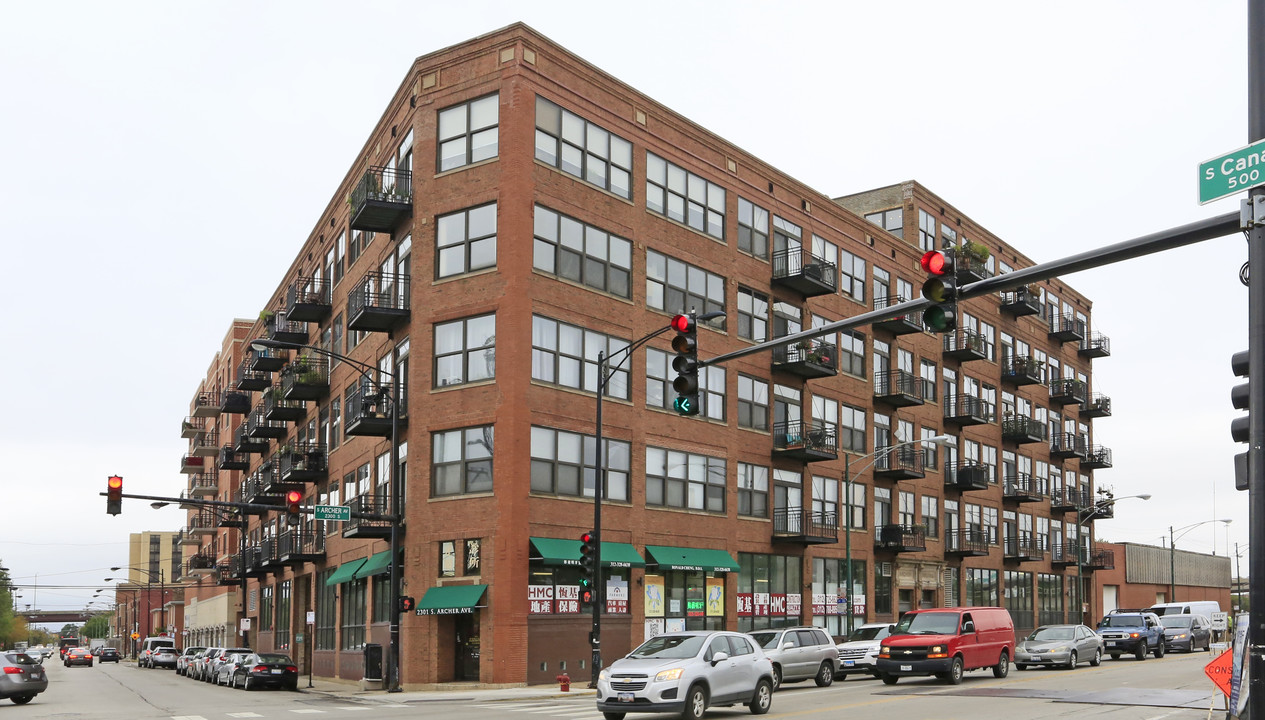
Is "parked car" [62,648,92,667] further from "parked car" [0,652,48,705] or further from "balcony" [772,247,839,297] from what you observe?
"balcony" [772,247,839,297]

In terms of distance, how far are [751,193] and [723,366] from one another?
7.37 metres

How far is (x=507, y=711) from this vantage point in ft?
79.6

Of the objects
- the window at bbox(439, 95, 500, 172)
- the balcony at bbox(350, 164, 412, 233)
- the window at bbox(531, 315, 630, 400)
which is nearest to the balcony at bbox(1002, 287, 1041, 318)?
the window at bbox(531, 315, 630, 400)

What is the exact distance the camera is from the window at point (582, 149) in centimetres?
3794

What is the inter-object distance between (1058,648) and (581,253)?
19.4 meters

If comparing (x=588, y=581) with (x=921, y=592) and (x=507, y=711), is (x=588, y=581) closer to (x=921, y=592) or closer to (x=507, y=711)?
(x=507, y=711)

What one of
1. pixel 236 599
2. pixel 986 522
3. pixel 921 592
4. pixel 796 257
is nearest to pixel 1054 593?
pixel 986 522

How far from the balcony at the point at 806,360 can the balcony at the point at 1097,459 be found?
3454 centimetres

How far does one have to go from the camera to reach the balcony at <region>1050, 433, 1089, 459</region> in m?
72.7

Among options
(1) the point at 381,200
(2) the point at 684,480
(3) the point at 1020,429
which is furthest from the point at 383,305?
(3) the point at 1020,429

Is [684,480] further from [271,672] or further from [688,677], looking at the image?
[688,677]

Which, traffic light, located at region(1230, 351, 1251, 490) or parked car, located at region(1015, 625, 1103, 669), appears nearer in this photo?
traffic light, located at region(1230, 351, 1251, 490)

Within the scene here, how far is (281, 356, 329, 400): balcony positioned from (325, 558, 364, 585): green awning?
27.8 ft

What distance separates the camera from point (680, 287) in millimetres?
43062
